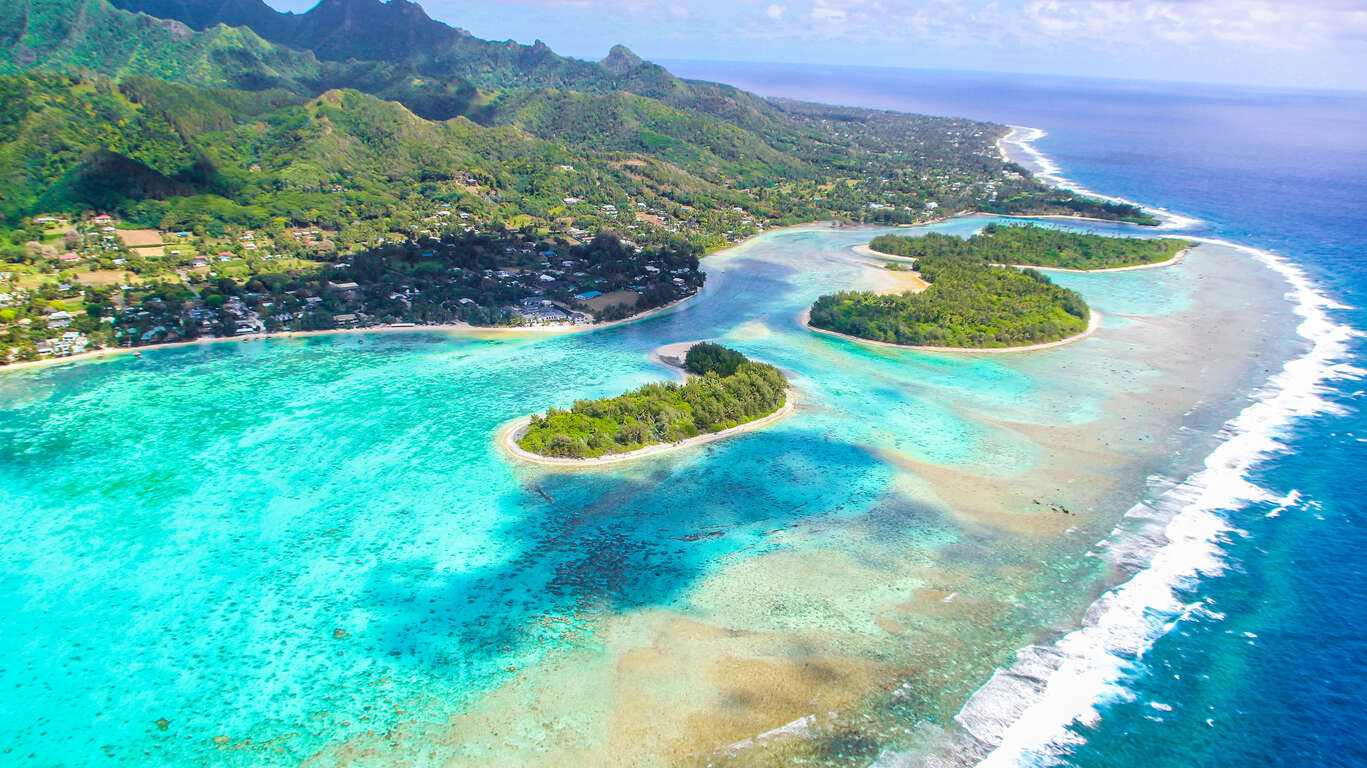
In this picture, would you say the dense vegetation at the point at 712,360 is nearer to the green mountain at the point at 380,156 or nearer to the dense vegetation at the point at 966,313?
the dense vegetation at the point at 966,313

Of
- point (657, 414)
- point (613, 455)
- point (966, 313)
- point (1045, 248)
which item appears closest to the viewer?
point (613, 455)

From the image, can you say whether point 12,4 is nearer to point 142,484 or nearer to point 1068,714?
point 142,484

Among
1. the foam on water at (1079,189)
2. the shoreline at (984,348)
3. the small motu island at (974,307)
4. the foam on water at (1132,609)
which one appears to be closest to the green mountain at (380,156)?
the foam on water at (1079,189)

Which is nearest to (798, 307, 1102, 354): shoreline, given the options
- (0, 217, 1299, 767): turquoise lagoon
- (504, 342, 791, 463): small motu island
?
(0, 217, 1299, 767): turquoise lagoon

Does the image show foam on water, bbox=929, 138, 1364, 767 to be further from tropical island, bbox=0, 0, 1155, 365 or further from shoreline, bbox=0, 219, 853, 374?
tropical island, bbox=0, 0, 1155, 365

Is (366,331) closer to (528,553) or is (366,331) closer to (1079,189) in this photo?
(528,553)

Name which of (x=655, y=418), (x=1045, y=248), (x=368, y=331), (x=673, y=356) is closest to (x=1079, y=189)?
(x=1045, y=248)
